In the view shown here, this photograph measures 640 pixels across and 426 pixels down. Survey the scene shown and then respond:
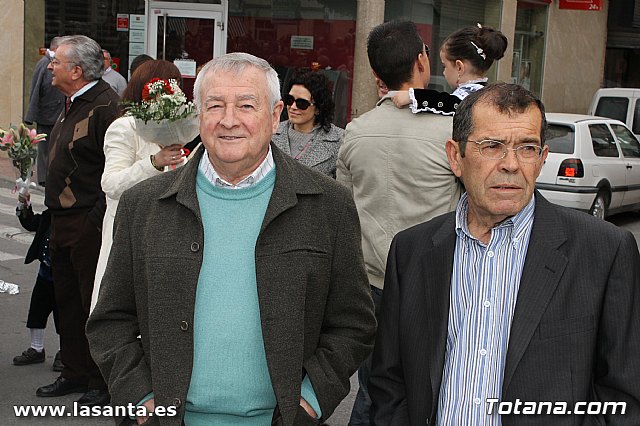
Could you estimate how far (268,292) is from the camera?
9.78ft

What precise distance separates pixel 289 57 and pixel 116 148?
11384mm

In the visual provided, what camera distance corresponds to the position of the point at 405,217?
4.32 meters

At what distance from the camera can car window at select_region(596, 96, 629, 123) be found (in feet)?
58.4

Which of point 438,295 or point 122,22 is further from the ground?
point 122,22

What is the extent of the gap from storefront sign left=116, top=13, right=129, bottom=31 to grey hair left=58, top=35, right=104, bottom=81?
1108 cm

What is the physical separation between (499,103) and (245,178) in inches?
34.9

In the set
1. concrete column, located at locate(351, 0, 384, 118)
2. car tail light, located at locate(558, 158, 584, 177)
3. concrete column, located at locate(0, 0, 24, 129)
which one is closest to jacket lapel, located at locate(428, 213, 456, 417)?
car tail light, located at locate(558, 158, 584, 177)

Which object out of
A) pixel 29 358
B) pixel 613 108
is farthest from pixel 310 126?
pixel 613 108

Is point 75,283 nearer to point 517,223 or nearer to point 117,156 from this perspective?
point 117,156

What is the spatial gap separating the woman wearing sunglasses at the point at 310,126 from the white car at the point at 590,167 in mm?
7313

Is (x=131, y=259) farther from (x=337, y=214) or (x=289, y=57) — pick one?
(x=289, y=57)

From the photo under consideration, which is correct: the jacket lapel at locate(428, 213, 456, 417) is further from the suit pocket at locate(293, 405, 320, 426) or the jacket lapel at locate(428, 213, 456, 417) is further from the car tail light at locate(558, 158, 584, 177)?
the car tail light at locate(558, 158, 584, 177)

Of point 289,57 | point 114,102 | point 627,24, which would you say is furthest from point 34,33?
point 627,24

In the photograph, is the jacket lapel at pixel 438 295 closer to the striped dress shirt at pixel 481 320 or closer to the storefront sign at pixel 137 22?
the striped dress shirt at pixel 481 320
